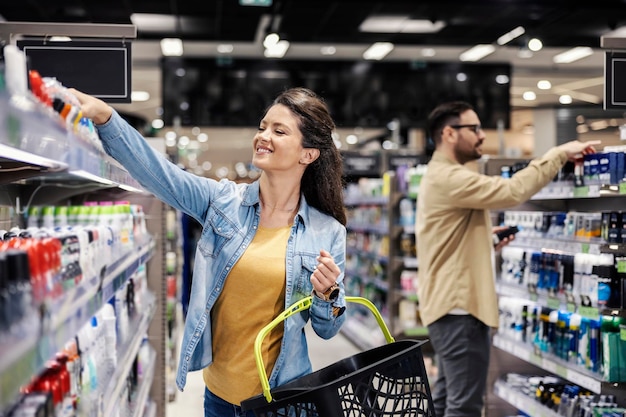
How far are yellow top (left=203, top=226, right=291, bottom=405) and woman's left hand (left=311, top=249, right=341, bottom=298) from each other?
26 centimetres

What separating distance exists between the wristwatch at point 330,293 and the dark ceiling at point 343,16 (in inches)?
249

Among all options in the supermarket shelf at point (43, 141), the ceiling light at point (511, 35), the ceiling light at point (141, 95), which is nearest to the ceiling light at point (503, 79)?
the ceiling light at point (511, 35)

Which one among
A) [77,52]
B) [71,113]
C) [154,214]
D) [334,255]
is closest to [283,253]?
[334,255]

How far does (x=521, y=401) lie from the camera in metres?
Answer: 4.33

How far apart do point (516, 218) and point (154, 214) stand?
2264mm

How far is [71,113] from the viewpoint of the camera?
1.74 m

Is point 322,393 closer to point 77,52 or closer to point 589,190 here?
point 77,52

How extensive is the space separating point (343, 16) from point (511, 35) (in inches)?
88.4

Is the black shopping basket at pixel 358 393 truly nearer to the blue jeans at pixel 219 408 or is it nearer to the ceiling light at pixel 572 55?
the blue jeans at pixel 219 408

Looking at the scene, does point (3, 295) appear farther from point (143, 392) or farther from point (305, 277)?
point (143, 392)

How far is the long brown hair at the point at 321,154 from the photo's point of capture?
2504mm

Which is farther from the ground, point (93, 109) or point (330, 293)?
point (93, 109)

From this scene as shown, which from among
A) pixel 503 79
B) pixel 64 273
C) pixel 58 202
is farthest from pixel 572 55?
pixel 64 273

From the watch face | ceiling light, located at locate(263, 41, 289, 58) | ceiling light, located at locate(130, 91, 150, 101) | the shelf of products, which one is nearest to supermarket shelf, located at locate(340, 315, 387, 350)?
ceiling light, located at locate(263, 41, 289, 58)
